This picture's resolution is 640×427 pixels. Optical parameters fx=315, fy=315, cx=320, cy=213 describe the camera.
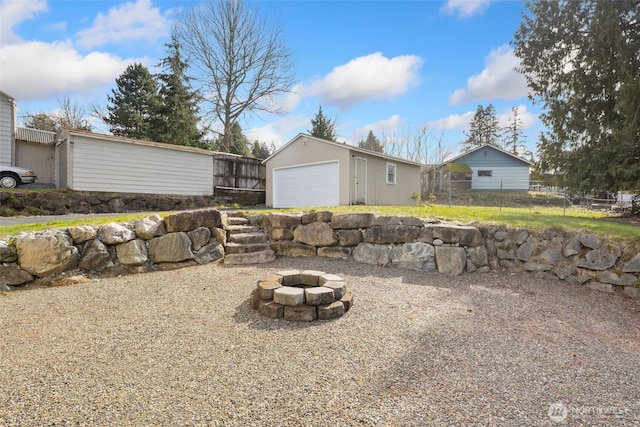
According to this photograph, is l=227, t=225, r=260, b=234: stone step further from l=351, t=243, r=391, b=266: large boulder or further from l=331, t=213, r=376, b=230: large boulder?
l=351, t=243, r=391, b=266: large boulder

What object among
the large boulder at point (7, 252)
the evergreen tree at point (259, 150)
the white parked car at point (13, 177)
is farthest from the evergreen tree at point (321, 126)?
the large boulder at point (7, 252)

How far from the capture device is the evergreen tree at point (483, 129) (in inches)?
1483

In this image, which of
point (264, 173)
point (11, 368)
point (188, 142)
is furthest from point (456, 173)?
point (11, 368)

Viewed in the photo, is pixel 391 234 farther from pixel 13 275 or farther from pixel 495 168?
pixel 495 168

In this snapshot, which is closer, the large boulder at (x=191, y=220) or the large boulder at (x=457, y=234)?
the large boulder at (x=457, y=234)

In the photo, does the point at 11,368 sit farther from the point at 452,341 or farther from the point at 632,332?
the point at 632,332

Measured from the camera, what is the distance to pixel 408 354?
274 centimetres

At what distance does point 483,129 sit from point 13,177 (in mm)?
41496

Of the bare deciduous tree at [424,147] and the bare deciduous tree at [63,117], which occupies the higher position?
the bare deciduous tree at [63,117]

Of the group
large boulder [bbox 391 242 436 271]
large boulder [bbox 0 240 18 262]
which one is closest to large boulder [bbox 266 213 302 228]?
large boulder [bbox 391 242 436 271]

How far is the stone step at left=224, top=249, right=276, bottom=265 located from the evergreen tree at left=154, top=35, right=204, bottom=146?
595 inches

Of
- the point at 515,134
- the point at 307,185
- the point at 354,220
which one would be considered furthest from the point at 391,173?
the point at 515,134

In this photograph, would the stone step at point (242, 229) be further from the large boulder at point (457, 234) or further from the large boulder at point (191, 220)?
the large boulder at point (457, 234)

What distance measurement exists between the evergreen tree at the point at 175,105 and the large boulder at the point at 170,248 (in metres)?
14.8
